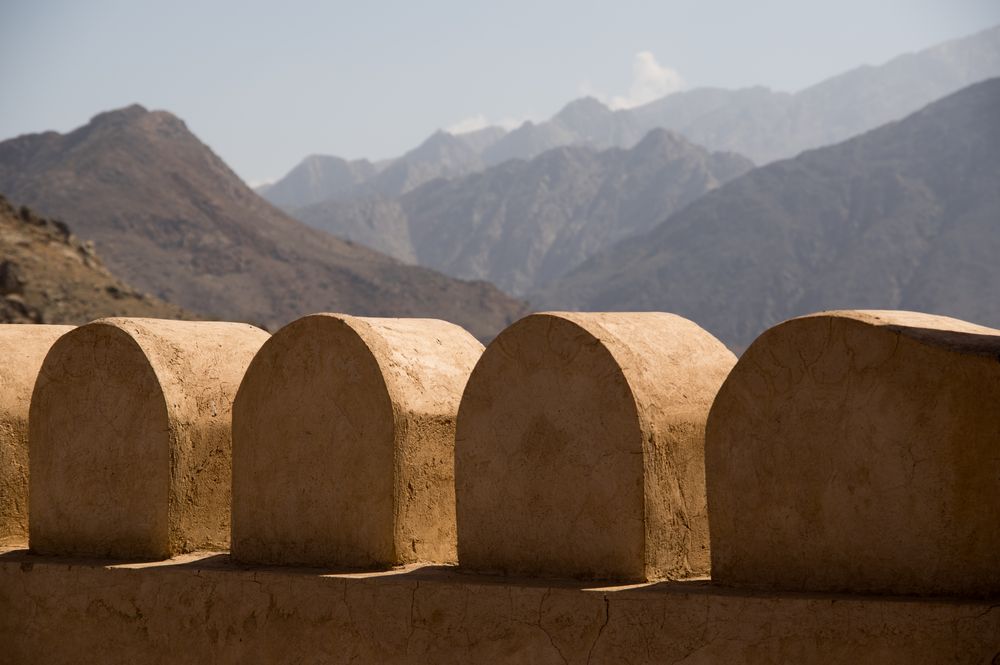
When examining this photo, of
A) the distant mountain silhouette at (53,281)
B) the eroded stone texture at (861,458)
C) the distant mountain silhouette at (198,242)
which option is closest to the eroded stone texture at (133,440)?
the eroded stone texture at (861,458)

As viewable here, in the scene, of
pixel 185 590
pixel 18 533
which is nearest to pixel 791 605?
pixel 185 590

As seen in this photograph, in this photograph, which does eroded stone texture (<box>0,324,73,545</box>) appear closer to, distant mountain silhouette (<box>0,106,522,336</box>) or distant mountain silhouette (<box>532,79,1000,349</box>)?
distant mountain silhouette (<box>0,106,522,336</box>)

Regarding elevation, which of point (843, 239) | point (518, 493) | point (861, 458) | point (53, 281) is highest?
point (843, 239)

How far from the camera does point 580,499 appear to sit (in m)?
4.08

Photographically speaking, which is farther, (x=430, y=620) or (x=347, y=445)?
(x=347, y=445)

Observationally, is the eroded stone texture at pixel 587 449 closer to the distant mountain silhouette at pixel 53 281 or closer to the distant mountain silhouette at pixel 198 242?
the distant mountain silhouette at pixel 53 281

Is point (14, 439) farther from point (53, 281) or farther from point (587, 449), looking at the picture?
point (53, 281)

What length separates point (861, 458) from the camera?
11.8 feet

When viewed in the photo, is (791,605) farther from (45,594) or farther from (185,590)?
(45,594)

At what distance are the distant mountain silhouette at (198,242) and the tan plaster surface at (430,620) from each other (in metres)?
60.3

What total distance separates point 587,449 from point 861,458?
878 mm

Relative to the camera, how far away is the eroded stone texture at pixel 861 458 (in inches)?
134

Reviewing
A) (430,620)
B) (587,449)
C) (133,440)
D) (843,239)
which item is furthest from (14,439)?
(843,239)

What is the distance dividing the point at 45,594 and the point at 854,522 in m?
3.24
